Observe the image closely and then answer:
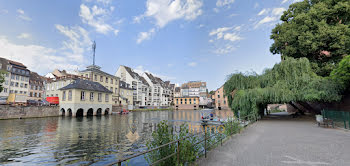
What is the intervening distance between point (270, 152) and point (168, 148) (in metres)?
4.22

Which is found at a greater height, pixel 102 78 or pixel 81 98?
pixel 102 78

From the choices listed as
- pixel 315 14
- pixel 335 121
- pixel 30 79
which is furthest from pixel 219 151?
pixel 30 79

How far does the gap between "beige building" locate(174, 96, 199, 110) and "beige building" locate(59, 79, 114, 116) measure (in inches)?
2045

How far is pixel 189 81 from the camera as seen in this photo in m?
108

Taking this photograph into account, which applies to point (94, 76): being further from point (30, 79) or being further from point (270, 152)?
point (270, 152)

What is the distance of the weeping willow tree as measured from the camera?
14.6 metres

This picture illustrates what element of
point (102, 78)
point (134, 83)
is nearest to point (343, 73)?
point (102, 78)

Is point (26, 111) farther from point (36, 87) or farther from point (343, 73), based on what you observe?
point (343, 73)

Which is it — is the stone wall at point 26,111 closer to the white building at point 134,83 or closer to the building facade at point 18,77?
the building facade at point 18,77

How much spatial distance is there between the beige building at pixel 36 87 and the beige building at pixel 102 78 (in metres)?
28.7

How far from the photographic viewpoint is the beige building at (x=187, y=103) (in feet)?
274

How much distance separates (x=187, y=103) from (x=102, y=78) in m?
49.0

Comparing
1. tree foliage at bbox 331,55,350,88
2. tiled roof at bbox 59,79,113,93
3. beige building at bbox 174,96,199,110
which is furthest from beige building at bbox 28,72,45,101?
tree foliage at bbox 331,55,350,88

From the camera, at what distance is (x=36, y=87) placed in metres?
59.4
